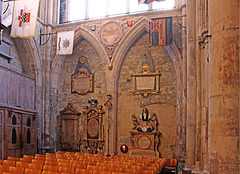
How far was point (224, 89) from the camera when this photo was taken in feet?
12.2

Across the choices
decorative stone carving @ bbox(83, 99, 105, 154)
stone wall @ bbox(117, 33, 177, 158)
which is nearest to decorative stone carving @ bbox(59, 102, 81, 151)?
decorative stone carving @ bbox(83, 99, 105, 154)

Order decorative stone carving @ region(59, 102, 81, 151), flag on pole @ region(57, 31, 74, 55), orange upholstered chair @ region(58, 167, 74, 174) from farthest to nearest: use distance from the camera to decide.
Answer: decorative stone carving @ region(59, 102, 81, 151)
flag on pole @ region(57, 31, 74, 55)
orange upholstered chair @ region(58, 167, 74, 174)

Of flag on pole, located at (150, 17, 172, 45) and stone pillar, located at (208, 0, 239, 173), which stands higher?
flag on pole, located at (150, 17, 172, 45)

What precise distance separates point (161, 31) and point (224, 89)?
9.27 meters

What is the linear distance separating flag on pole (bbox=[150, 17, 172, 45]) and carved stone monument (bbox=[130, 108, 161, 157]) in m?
3.59

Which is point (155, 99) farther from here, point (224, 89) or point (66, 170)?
point (224, 89)

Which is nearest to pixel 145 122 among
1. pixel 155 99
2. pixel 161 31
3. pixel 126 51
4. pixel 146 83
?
pixel 155 99

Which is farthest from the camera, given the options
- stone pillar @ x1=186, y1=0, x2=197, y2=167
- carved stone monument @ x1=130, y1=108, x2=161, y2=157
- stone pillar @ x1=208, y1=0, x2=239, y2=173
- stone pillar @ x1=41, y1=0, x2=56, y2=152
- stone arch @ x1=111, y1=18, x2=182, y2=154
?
stone pillar @ x1=41, y1=0, x2=56, y2=152

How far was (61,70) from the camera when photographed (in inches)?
645

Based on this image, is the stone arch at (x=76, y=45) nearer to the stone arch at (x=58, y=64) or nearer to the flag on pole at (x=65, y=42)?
the stone arch at (x=58, y=64)

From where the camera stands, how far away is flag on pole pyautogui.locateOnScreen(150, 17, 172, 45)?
12.6m

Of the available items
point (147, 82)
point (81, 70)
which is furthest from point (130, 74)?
point (81, 70)

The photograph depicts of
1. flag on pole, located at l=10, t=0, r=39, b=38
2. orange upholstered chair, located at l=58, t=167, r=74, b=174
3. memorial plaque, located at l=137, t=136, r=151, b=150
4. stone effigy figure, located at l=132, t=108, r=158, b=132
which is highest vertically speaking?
flag on pole, located at l=10, t=0, r=39, b=38

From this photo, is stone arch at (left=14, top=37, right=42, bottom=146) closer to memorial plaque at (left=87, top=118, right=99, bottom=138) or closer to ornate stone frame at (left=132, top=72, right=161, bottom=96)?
memorial plaque at (left=87, top=118, right=99, bottom=138)
